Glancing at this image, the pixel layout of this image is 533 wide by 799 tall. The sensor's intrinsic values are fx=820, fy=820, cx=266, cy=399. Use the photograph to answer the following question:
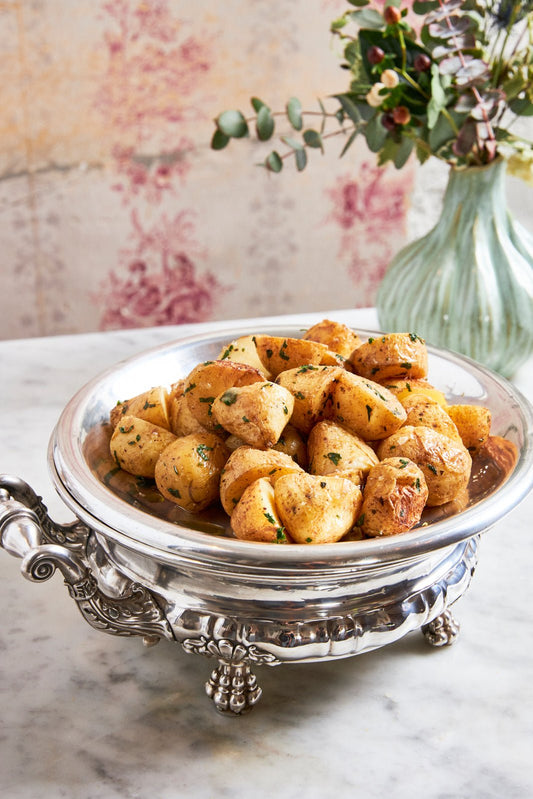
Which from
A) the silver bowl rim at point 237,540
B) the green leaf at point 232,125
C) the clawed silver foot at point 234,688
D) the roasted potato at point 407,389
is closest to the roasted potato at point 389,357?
the roasted potato at point 407,389

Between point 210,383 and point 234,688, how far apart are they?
0.21 metres

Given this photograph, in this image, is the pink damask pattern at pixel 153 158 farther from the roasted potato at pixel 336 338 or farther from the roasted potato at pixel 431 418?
the roasted potato at pixel 431 418

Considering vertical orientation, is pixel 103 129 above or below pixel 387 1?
below

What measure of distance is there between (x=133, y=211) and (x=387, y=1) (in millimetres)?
1201

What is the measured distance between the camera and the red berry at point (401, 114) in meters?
0.91

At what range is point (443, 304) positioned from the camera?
3.31 ft

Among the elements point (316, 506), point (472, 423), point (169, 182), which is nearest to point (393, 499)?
point (316, 506)

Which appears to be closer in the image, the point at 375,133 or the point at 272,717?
the point at 272,717

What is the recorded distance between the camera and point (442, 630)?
0.62m

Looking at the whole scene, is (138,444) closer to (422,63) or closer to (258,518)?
(258,518)

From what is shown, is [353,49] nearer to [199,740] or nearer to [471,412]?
[471,412]

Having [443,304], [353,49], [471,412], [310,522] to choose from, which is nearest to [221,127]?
[353,49]

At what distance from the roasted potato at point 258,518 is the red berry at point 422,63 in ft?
1.92

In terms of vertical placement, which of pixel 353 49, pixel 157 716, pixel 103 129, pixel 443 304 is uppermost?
pixel 353 49
